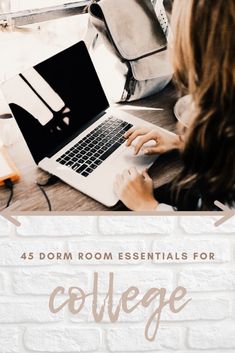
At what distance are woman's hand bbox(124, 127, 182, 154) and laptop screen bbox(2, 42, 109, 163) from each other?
3.4 inches

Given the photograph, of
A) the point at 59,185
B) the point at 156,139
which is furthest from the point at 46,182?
the point at 156,139

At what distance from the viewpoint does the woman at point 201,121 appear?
889 mm

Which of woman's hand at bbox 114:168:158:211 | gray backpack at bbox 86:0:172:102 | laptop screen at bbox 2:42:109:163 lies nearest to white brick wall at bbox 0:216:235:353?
woman's hand at bbox 114:168:158:211

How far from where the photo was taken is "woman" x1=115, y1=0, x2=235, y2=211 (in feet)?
2.92

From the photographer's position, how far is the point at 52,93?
938 millimetres

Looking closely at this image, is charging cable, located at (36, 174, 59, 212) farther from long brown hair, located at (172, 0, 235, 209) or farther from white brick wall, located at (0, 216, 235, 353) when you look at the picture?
long brown hair, located at (172, 0, 235, 209)

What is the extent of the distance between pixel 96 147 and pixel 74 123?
2.7 inches

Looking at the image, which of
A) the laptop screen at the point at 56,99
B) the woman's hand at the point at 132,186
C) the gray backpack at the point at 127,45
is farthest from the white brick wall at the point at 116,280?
the gray backpack at the point at 127,45

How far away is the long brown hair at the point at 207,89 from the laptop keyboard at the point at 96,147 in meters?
0.15

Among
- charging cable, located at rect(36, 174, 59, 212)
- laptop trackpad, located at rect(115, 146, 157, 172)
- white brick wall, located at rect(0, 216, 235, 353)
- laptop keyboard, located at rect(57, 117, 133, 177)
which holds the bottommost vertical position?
white brick wall, located at rect(0, 216, 235, 353)

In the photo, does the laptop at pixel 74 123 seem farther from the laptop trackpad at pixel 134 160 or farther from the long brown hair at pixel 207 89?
the long brown hair at pixel 207 89

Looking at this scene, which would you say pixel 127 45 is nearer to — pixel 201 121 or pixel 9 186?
pixel 201 121

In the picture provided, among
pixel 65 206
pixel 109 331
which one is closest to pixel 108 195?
pixel 65 206

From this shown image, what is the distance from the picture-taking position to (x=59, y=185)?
96 centimetres
